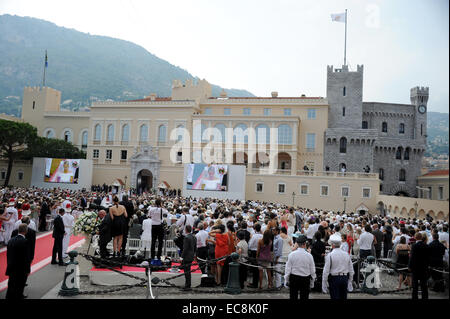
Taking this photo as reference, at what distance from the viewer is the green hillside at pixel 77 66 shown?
111688 millimetres

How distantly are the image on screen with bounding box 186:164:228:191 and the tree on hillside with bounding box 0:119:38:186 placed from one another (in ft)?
71.5

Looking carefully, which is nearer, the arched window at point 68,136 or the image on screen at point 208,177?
the image on screen at point 208,177

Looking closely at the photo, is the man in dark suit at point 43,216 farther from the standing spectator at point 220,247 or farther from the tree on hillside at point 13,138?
the tree on hillside at point 13,138

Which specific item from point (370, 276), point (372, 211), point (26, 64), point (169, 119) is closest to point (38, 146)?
point (169, 119)

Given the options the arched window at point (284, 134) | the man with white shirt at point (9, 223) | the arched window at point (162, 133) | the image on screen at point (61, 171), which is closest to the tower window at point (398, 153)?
the arched window at point (284, 134)

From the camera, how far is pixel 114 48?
187m

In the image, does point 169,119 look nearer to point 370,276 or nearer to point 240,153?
point 240,153

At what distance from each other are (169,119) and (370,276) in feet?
138

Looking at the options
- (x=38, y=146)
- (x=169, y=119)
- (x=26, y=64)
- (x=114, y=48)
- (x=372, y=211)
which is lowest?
(x=372, y=211)

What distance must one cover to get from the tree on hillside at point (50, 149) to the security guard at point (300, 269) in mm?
46810
